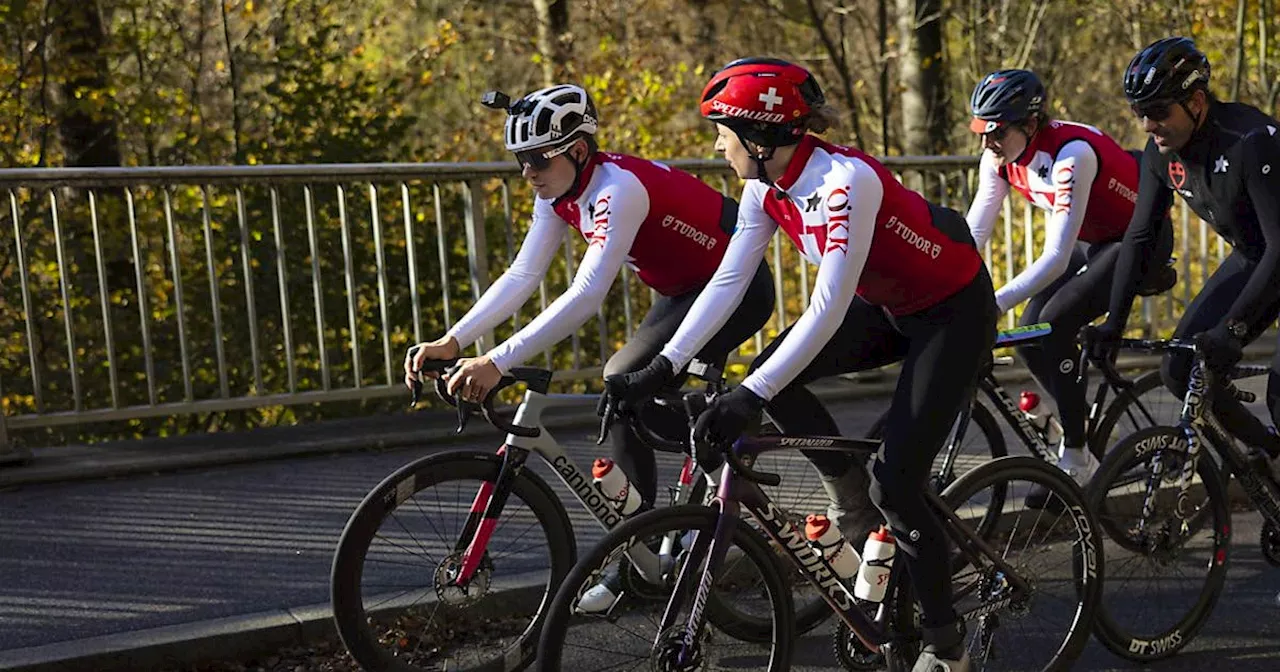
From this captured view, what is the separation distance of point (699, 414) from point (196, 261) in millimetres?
6759

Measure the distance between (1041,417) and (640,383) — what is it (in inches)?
102

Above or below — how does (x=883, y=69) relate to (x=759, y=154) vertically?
below

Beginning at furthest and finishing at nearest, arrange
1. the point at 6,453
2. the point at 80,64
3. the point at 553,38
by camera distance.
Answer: the point at 553,38 → the point at 80,64 → the point at 6,453

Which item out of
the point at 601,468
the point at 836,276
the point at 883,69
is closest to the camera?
the point at 836,276

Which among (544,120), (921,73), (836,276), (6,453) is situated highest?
(544,120)

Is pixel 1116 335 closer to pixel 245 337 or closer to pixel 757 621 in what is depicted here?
pixel 757 621

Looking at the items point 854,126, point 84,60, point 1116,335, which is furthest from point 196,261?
point 854,126

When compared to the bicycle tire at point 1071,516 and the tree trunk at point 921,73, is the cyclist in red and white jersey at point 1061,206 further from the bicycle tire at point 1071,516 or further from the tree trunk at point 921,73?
the tree trunk at point 921,73

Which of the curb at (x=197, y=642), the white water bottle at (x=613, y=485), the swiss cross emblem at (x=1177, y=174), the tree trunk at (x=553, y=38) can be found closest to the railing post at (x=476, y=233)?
the curb at (x=197, y=642)

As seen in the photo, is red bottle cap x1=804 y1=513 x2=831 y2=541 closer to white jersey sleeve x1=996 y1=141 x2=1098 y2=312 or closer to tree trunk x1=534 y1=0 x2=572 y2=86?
white jersey sleeve x1=996 y1=141 x2=1098 y2=312

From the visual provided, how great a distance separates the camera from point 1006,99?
596 cm

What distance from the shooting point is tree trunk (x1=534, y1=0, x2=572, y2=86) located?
2011 cm

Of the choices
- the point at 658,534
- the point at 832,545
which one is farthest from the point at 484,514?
the point at 832,545

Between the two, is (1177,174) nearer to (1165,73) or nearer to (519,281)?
(1165,73)
